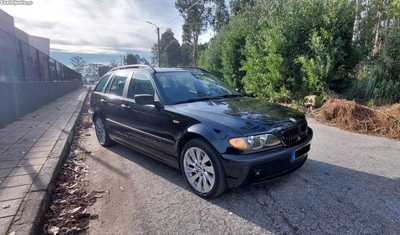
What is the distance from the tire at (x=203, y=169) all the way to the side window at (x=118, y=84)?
6.91 ft

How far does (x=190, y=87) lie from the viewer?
3.83m

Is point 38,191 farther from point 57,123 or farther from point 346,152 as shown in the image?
point 346,152

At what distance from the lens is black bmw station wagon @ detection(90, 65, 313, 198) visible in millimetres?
2555

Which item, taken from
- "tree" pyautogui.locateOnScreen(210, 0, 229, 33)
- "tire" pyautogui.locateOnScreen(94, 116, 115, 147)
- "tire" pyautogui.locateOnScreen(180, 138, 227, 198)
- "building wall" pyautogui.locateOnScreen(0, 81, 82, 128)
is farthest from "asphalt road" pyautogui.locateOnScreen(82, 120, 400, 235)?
"tree" pyautogui.locateOnScreen(210, 0, 229, 33)

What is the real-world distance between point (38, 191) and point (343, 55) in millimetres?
8313

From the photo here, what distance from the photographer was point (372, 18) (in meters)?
7.57

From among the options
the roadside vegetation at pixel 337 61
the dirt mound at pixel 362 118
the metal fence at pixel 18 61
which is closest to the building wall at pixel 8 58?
the metal fence at pixel 18 61

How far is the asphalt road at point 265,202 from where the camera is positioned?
231 centimetres

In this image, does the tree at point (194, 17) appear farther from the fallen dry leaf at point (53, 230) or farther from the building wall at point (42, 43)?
the fallen dry leaf at point (53, 230)

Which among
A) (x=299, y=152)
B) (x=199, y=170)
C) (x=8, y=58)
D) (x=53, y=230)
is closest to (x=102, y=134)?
(x=53, y=230)

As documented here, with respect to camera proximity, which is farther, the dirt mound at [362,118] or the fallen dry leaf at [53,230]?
the dirt mound at [362,118]

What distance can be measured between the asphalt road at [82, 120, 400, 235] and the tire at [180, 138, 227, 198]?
0.15m

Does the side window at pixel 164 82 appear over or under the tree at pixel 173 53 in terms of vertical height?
under

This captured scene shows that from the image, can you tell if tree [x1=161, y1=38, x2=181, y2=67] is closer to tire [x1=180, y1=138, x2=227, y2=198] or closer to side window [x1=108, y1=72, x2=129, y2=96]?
side window [x1=108, y1=72, x2=129, y2=96]
